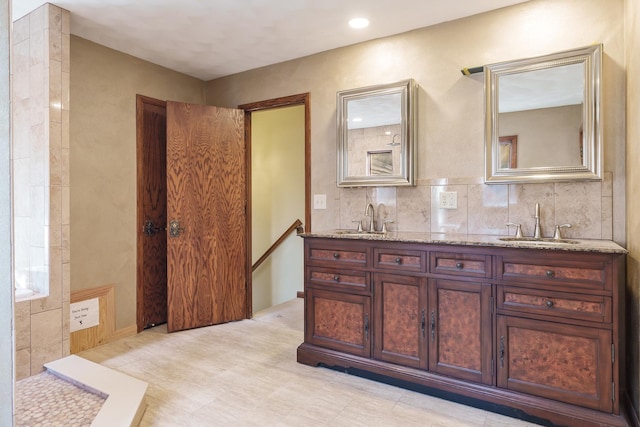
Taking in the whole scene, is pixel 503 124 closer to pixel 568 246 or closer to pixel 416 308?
pixel 568 246

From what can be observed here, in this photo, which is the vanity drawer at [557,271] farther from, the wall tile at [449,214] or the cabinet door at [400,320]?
the wall tile at [449,214]

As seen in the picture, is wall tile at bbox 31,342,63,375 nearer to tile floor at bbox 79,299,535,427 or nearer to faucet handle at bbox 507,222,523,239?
tile floor at bbox 79,299,535,427

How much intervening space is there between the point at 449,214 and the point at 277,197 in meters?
2.79

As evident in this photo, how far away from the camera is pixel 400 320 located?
2309 millimetres

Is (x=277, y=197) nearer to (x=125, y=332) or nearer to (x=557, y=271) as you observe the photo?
(x=125, y=332)

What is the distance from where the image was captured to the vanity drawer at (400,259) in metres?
2.24

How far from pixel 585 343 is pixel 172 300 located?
3.08m

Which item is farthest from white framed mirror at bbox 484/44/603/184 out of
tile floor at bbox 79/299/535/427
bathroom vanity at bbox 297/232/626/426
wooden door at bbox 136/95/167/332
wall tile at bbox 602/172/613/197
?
wooden door at bbox 136/95/167/332

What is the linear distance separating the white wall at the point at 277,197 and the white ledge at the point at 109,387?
2.56 metres

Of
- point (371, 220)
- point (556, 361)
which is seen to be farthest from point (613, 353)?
point (371, 220)

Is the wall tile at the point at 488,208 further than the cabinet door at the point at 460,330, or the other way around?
the wall tile at the point at 488,208

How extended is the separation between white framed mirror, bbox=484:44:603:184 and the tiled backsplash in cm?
11

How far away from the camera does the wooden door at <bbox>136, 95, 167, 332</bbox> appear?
336 centimetres

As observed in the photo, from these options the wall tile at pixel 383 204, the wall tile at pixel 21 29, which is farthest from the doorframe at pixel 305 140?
the wall tile at pixel 21 29
